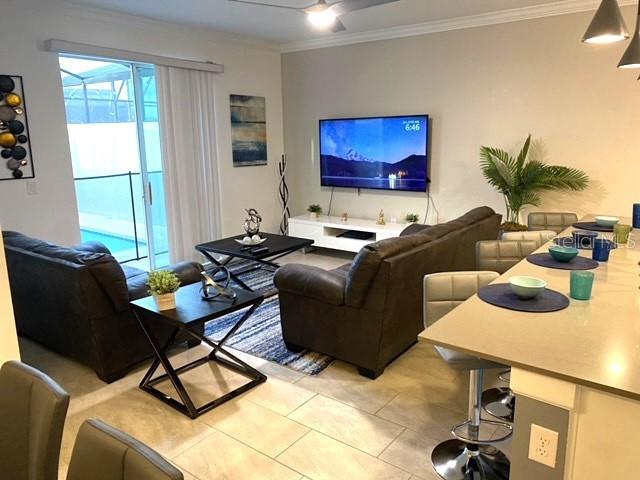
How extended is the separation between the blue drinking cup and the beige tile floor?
100cm

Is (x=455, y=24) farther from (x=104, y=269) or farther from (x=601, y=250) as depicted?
(x=104, y=269)

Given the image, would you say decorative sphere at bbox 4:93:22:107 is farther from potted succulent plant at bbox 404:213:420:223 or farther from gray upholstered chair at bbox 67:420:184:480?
potted succulent plant at bbox 404:213:420:223

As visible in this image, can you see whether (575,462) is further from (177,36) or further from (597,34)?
(177,36)

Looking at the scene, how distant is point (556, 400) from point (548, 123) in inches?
160

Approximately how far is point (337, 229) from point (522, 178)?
2.34 meters

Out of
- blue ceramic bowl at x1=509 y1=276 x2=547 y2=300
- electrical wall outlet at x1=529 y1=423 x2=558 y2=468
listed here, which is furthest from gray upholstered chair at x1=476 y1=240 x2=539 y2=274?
electrical wall outlet at x1=529 y1=423 x2=558 y2=468

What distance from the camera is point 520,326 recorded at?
5.36 ft

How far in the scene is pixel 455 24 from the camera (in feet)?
16.4

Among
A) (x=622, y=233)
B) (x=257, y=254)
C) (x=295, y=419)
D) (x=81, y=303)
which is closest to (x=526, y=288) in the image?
(x=622, y=233)

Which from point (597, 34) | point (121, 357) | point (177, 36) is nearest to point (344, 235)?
point (177, 36)

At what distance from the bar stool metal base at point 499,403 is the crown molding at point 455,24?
366cm

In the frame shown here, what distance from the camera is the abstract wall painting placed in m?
5.88

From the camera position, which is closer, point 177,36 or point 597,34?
point 597,34

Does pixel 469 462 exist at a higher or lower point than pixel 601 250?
lower
